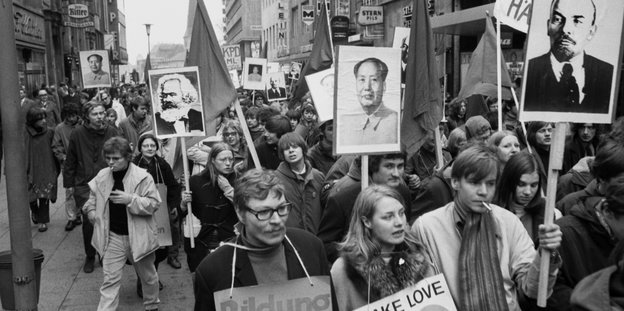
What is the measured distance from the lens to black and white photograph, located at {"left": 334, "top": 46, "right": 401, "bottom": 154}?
5008 millimetres

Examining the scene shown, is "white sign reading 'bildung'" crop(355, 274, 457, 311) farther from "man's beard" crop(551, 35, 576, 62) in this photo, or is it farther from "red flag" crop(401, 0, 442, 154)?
"red flag" crop(401, 0, 442, 154)

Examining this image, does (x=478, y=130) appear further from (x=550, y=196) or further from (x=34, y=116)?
(x=34, y=116)

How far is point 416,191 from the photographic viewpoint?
628 cm

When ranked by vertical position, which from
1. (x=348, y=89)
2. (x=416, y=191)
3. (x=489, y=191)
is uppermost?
(x=348, y=89)

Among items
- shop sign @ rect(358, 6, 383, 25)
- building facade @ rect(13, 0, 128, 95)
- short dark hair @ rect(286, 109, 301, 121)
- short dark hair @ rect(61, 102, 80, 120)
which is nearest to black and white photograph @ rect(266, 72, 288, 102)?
short dark hair @ rect(286, 109, 301, 121)

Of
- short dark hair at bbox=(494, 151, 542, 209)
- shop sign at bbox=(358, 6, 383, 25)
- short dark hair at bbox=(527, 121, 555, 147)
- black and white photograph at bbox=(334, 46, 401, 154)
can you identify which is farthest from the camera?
shop sign at bbox=(358, 6, 383, 25)

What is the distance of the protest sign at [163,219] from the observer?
7.07 meters

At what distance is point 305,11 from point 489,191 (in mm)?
34962

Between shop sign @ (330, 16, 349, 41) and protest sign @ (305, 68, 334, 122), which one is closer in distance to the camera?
protest sign @ (305, 68, 334, 122)

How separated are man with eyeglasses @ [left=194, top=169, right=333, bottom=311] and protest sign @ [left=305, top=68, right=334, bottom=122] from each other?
4076mm

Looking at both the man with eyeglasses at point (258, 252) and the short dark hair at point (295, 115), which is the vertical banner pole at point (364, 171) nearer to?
the man with eyeglasses at point (258, 252)

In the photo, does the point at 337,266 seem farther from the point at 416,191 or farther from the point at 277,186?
the point at 416,191

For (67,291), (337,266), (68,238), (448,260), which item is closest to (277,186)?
(337,266)

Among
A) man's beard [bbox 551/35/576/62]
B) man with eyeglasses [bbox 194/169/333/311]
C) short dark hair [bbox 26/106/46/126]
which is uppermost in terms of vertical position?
man's beard [bbox 551/35/576/62]
